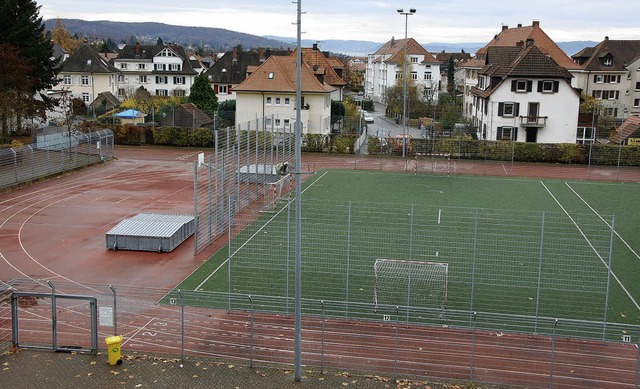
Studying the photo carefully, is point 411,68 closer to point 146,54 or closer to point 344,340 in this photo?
point 146,54

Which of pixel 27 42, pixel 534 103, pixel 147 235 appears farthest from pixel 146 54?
pixel 147 235

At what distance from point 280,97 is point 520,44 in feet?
86.7

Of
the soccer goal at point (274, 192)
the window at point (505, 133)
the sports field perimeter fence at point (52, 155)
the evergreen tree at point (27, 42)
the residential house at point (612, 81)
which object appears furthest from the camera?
the residential house at point (612, 81)

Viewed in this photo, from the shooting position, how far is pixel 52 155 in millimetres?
41625

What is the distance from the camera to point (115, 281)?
20.9 metres

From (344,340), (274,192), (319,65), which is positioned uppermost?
(319,65)

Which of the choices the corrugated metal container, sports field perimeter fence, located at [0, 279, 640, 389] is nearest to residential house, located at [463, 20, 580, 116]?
the corrugated metal container

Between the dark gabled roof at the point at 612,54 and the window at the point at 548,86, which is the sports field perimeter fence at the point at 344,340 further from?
the dark gabled roof at the point at 612,54

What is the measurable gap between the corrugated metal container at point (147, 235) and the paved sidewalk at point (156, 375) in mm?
8800

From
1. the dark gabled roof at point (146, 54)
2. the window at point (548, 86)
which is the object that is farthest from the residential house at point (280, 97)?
the dark gabled roof at point (146, 54)

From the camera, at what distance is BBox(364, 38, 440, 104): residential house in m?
92.8

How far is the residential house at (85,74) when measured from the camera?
264ft

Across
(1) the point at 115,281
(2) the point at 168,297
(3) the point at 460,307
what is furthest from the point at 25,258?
(3) the point at 460,307

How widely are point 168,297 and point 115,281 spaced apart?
246cm
